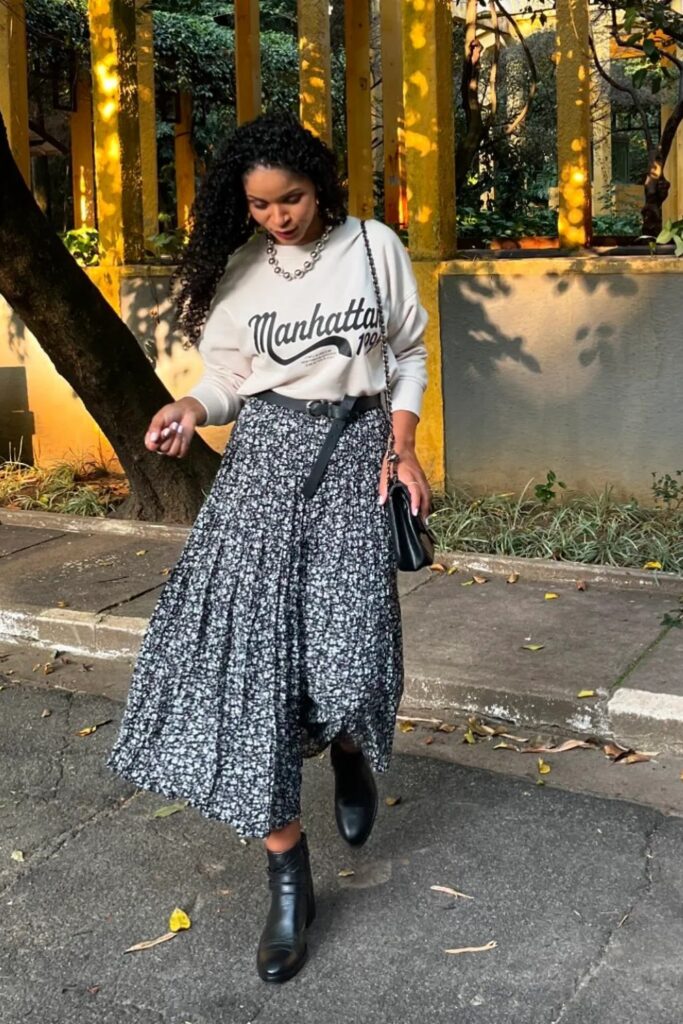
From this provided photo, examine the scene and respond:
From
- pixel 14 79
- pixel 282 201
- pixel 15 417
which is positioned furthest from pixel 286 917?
pixel 14 79

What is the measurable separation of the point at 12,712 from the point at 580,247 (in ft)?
13.5

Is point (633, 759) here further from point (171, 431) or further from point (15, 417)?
point (15, 417)

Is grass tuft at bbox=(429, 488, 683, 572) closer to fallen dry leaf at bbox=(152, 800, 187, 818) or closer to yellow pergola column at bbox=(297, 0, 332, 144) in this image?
fallen dry leaf at bbox=(152, 800, 187, 818)

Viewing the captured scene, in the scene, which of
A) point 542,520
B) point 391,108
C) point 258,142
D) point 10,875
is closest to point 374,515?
point 258,142

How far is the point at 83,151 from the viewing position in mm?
13781

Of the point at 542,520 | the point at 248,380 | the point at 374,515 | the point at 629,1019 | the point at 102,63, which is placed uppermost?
the point at 102,63

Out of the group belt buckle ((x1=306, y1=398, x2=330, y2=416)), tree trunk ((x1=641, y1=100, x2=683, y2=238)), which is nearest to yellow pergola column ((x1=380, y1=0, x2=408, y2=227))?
tree trunk ((x1=641, y1=100, x2=683, y2=238))

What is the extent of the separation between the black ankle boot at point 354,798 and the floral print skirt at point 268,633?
386 mm

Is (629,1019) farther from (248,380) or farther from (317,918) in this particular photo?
(248,380)

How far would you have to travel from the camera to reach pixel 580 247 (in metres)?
7.02

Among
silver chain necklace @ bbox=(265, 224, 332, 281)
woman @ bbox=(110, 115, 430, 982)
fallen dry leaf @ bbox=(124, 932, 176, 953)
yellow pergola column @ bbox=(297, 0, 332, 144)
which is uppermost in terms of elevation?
yellow pergola column @ bbox=(297, 0, 332, 144)

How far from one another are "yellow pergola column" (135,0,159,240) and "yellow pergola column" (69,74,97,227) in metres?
3.79

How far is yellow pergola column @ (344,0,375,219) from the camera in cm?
977

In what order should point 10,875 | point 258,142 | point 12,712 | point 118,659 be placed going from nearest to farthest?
point 258,142
point 10,875
point 12,712
point 118,659
